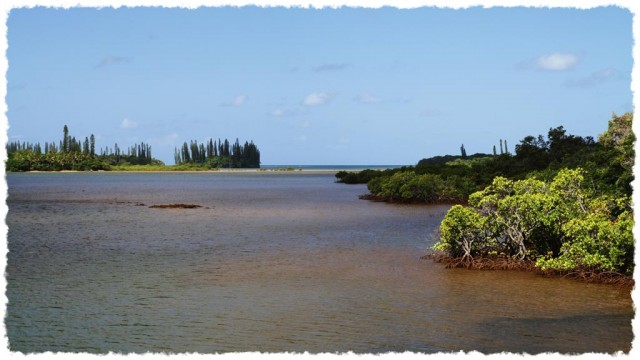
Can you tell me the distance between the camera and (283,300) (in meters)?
16.6

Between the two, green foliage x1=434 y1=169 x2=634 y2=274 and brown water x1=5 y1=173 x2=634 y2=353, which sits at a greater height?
green foliage x1=434 y1=169 x2=634 y2=274

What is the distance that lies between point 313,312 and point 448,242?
792cm

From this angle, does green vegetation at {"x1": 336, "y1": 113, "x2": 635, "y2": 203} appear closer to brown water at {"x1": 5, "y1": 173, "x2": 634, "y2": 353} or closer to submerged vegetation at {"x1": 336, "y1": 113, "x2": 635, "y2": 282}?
submerged vegetation at {"x1": 336, "y1": 113, "x2": 635, "y2": 282}

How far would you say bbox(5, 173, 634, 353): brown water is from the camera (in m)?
13.0

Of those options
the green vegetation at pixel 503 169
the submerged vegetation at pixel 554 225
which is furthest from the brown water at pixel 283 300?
the green vegetation at pixel 503 169

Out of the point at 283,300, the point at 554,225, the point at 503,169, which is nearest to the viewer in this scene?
the point at 283,300

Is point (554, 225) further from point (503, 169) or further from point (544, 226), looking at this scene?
point (503, 169)

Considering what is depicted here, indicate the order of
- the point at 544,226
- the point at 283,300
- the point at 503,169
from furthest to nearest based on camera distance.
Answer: the point at 503,169 < the point at 544,226 < the point at 283,300

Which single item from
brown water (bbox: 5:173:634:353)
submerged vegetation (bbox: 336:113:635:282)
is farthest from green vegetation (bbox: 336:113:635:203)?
brown water (bbox: 5:173:634:353)

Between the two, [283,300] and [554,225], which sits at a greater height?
[554,225]

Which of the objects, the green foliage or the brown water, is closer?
the brown water

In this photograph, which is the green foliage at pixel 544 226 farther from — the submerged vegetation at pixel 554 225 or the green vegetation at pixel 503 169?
the green vegetation at pixel 503 169

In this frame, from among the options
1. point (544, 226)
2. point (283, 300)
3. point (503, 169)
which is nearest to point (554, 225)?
point (544, 226)

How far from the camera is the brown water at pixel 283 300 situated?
13.0 meters
